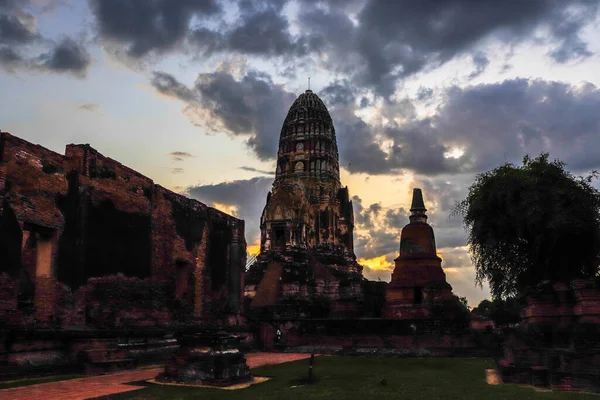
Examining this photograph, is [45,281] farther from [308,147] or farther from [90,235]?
[308,147]

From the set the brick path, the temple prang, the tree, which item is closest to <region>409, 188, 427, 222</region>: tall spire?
the temple prang

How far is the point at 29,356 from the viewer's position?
32.4 feet

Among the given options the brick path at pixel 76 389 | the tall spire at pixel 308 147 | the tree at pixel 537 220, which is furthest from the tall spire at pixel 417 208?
the brick path at pixel 76 389

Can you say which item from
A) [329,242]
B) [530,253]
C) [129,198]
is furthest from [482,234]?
[329,242]

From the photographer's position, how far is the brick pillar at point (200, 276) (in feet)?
55.4

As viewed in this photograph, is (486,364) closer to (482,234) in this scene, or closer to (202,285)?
(482,234)

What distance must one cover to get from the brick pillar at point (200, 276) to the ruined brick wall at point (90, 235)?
0.03 metres

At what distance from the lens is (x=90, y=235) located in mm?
12438

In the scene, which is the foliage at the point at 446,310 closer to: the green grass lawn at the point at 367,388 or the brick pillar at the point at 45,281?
the green grass lawn at the point at 367,388

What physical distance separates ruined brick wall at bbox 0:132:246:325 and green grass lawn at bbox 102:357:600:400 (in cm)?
397

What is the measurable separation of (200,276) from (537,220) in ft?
34.8

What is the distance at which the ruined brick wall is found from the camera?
10633 mm

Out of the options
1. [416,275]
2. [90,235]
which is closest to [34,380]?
[90,235]

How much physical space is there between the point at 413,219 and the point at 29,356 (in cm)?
1875
